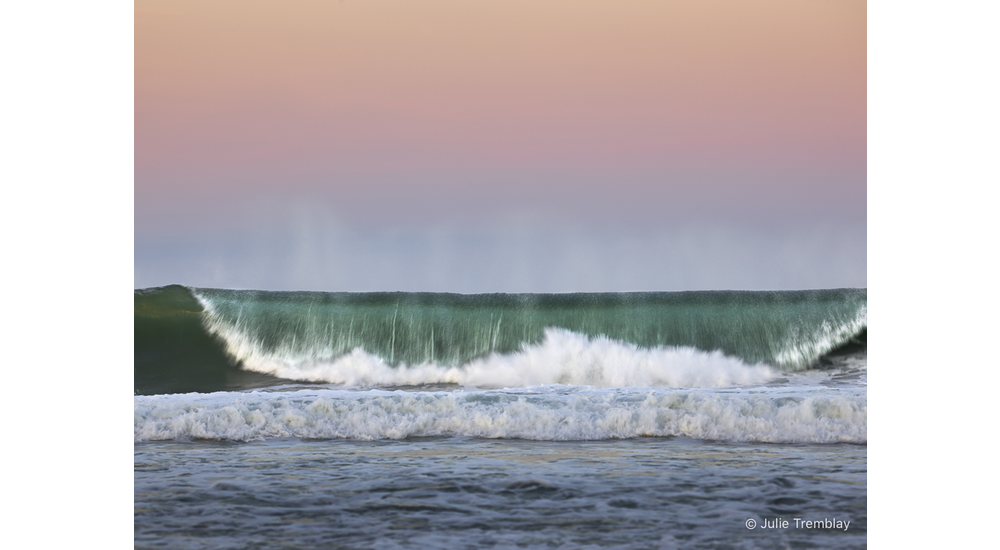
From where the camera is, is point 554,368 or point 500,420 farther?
point 554,368

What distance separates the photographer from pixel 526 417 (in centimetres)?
815

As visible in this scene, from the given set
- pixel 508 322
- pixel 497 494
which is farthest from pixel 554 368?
pixel 497 494

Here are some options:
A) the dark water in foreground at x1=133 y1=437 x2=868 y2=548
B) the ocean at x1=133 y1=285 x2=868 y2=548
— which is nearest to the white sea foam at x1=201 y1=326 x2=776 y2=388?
the ocean at x1=133 y1=285 x2=868 y2=548

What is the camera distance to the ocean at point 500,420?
194 inches

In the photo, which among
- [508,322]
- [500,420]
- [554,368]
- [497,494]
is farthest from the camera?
[508,322]

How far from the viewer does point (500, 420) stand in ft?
26.7

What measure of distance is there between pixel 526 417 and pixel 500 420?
0.28 m

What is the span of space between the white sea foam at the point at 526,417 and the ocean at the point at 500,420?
29mm

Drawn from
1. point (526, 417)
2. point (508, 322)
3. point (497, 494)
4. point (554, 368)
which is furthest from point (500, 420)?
point (508, 322)

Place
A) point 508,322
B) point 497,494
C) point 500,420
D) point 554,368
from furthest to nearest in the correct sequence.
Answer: point 508,322 → point 554,368 → point 500,420 → point 497,494

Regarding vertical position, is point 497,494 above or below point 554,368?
below

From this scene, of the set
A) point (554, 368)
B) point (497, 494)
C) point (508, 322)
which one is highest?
point (508, 322)

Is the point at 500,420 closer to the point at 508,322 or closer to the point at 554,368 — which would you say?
the point at 554,368
